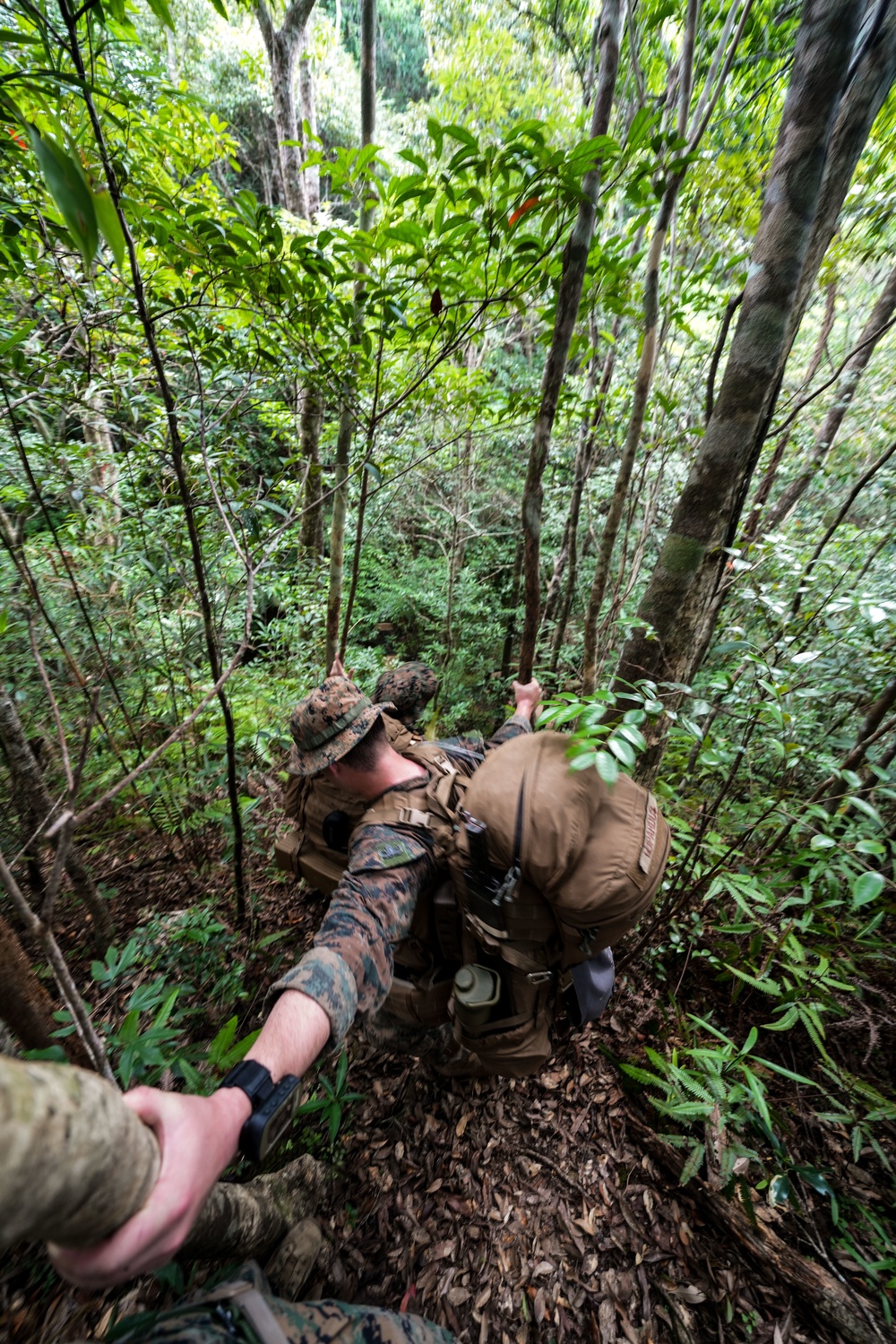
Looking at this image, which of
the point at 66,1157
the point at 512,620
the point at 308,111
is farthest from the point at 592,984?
the point at 308,111

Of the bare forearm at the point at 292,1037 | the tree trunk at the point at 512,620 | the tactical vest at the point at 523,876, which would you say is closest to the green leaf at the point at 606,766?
the tactical vest at the point at 523,876

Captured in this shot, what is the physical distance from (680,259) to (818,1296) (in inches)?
328

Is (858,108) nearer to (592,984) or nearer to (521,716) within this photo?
(521,716)

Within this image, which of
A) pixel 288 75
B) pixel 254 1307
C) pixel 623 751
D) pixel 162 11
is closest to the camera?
pixel 162 11

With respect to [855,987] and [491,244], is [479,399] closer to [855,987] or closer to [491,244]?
[491,244]

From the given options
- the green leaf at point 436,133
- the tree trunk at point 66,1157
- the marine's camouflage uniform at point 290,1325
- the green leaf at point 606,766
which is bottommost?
the marine's camouflage uniform at point 290,1325

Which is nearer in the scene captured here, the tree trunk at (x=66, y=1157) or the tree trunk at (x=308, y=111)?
the tree trunk at (x=66, y=1157)

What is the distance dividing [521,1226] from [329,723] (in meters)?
2.53

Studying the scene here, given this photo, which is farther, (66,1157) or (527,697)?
(527,697)

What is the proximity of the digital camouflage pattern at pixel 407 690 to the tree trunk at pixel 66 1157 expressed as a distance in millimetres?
2851

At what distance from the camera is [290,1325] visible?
145 centimetres

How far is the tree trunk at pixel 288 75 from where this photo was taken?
623 centimetres

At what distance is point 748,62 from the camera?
3.79m

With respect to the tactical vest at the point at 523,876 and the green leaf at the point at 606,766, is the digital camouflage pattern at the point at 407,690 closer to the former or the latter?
the tactical vest at the point at 523,876
